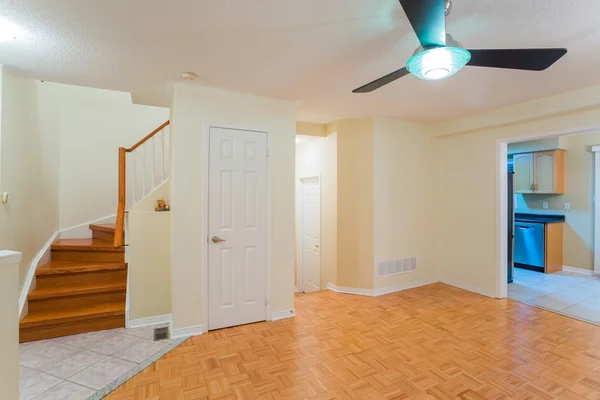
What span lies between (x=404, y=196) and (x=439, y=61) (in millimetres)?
3166

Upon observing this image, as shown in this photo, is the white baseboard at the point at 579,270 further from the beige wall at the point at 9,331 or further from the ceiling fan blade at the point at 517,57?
the beige wall at the point at 9,331

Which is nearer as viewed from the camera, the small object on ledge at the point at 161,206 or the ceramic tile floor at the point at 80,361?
the ceramic tile floor at the point at 80,361

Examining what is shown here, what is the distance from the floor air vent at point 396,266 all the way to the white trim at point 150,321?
109 inches

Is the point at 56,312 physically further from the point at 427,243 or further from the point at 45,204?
the point at 427,243

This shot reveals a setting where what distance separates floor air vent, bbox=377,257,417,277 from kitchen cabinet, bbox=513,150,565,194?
3002mm

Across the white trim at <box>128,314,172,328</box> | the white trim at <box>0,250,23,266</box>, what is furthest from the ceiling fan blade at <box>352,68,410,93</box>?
the white trim at <box>128,314,172,328</box>

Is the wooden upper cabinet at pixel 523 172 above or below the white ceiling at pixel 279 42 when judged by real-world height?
below

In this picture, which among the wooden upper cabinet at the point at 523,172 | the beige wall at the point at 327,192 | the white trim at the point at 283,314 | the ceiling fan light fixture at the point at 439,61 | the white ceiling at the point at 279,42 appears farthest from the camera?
the wooden upper cabinet at the point at 523,172

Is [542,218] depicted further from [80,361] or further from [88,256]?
[88,256]

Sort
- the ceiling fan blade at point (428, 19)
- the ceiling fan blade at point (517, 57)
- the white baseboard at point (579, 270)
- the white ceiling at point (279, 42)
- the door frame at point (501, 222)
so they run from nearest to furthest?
the ceiling fan blade at point (428, 19)
the ceiling fan blade at point (517, 57)
the white ceiling at point (279, 42)
the door frame at point (501, 222)
the white baseboard at point (579, 270)

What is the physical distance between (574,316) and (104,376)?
4.75m

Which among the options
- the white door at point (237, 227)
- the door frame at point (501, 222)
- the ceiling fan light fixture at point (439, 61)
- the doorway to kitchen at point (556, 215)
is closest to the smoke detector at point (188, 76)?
the white door at point (237, 227)

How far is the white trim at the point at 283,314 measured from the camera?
3.42 metres

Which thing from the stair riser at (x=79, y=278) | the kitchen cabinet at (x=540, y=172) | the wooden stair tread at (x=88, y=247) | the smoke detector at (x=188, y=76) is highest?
the smoke detector at (x=188, y=76)
